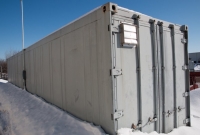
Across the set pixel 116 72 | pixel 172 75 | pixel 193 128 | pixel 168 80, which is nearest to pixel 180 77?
pixel 172 75

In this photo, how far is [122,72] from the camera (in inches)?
107

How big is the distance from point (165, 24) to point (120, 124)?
8.56 feet

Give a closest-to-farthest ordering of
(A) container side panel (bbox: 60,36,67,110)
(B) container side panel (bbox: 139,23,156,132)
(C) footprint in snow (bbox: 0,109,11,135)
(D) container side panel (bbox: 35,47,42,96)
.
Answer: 1. (B) container side panel (bbox: 139,23,156,132)
2. (C) footprint in snow (bbox: 0,109,11,135)
3. (A) container side panel (bbox: 60,36,67,110)
4. (D) container side panel (bbox: 35,47,42,96)

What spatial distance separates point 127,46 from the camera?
281 cm

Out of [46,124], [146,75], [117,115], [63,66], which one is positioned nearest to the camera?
[117,115]

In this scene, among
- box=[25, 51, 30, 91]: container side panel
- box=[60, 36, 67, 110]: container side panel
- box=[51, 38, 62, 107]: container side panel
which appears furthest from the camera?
box=[25, 51, 30, 91]: container side panel

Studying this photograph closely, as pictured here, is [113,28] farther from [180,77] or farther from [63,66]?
[180,77]

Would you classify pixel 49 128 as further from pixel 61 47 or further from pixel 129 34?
pixel 129 34

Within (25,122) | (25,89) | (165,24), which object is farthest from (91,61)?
(25,89)

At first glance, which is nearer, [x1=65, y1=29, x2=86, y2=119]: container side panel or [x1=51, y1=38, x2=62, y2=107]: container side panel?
[x1=65, y1=29, x2=86, y2=119]: container side panel

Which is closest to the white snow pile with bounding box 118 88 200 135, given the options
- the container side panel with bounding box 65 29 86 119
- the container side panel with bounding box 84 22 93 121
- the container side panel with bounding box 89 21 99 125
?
the container side panel with bounding box 89 21 99 125

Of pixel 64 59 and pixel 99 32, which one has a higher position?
pixel 99 32

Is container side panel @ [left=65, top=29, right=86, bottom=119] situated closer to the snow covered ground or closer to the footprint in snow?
the snow covered ground

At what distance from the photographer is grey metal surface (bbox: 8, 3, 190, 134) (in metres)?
2.64
